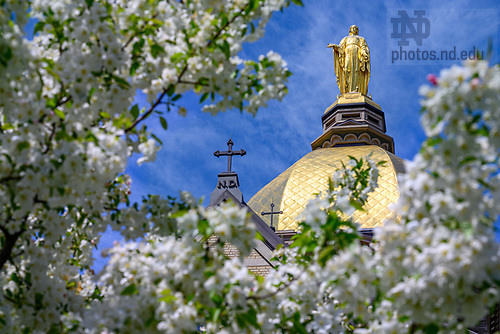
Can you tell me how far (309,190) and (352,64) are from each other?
16932mm

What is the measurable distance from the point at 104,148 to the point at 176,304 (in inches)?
57.8

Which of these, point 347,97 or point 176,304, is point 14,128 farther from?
point 347,97

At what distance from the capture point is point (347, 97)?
45.0m

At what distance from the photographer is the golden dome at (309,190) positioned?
29.7 meters

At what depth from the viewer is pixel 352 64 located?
45031mm

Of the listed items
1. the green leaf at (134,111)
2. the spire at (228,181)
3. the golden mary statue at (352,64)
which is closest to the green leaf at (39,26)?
the green leaf at (134,111)

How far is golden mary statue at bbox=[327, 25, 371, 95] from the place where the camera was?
4497 centimetres

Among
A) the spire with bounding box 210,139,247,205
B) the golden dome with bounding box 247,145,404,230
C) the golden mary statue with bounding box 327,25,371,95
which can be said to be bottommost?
the spire with bounding box 210,139,247,205

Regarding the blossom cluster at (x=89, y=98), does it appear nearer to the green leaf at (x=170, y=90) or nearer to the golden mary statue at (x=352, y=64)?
the green leaf at (x=170, y=90)

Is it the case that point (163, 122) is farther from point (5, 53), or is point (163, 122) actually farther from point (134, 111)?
point (5, 53)

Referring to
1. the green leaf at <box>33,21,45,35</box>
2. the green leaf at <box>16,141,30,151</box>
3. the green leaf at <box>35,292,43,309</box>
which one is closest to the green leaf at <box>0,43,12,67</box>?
the green leaf at <box>16,141,30,151</box>

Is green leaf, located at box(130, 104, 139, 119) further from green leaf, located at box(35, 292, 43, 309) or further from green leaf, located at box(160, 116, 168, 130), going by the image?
green leaf, located at box(35, 292, 43, 309)

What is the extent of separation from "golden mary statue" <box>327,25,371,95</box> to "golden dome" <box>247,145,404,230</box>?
987 cm

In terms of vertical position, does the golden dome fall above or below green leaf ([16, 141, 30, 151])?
above
